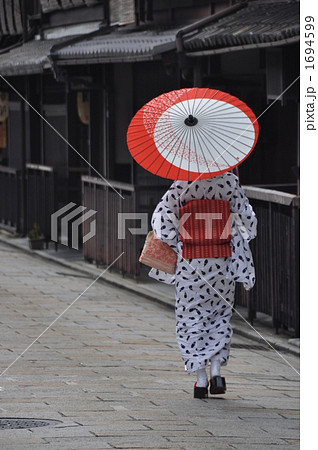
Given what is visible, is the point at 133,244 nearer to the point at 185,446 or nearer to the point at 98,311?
the point at 98,311

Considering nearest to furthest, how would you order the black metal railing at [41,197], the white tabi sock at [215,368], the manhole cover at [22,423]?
the manhole cover at [22,423] → the white tabi sock at [215,368] → the black metal railing at [41,197]

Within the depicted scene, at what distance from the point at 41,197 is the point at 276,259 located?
28.4 feet

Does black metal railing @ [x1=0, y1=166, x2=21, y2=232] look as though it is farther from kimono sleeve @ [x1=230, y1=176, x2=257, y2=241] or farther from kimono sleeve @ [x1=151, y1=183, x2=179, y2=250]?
kimono sleeve @ [x1=230, y1=176, x2=257, y2=241]

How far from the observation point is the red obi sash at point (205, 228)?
26.9 ft

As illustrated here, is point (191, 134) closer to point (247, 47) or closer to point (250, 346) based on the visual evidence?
point (250, 346)

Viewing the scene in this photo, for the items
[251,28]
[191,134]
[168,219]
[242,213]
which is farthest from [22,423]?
[251,28]

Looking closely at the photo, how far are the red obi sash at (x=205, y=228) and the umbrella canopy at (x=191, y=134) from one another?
287 millimetres

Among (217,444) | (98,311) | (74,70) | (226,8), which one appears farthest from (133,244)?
(217,444)

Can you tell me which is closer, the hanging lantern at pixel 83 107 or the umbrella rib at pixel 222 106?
the umbrella rib at pixel 222 106

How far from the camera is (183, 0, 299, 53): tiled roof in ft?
37.7

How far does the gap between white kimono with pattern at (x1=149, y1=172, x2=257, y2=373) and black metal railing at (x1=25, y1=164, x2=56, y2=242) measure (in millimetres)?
10345

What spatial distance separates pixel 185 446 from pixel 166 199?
225 cm

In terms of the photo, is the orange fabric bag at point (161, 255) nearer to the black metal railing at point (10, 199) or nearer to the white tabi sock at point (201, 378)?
the white tabi sock at point (201, 378)

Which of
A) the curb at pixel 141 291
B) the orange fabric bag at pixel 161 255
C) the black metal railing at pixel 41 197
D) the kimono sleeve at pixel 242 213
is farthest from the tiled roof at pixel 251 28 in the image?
the black metal railing at pixel 41 197
